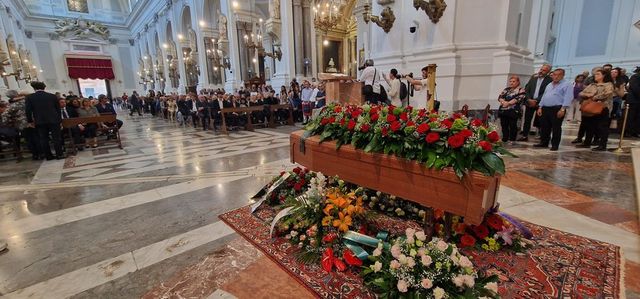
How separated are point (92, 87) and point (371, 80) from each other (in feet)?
110

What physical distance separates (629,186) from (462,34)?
3970mm

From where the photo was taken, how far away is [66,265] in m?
2.11

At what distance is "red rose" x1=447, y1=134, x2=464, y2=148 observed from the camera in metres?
1.76

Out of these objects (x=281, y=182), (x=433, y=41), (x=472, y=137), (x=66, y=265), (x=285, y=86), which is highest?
(x=433, y=41)

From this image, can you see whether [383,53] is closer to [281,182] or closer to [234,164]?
[234,164]

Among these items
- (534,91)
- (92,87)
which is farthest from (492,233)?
(92,87)

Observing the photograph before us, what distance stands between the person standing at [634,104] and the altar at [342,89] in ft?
17.4

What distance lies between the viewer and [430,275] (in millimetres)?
1463

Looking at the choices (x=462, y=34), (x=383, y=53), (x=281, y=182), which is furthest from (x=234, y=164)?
(x=462, y=34)

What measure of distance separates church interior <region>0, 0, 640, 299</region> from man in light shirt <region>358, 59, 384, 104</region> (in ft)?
0.17

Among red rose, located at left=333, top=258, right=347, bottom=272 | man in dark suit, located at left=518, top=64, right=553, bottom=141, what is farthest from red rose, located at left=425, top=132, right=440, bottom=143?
man in dark suit, located at left=518, top=64, right=553, bottom=141

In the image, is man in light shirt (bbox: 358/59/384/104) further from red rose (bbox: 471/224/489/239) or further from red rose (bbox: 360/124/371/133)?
red rose (bbox: 471/224/489/239)

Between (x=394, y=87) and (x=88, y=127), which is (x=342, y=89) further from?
(x=88, y=127)

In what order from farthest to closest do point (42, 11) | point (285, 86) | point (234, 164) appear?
point (42, 11) → point (285, 86) → point (234, 164)
